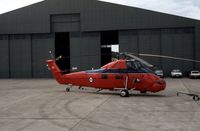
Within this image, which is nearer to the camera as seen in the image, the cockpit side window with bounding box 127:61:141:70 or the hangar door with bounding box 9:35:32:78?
the cockpit side window with bounding box 127:61:141:70

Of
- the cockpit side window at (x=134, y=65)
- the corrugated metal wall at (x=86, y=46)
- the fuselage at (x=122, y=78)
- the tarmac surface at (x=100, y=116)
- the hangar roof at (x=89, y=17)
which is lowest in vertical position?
the tarmac surface at (x=100, y=116)

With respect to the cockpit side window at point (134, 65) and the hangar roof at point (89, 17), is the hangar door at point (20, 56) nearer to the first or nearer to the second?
the hangar roof at point (89, 17)

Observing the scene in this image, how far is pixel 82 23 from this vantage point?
5022 cm

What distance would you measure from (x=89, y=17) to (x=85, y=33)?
2.49 m

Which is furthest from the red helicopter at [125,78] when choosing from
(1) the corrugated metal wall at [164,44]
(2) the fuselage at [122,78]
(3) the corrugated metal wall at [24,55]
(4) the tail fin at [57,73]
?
(3) the corrugated metal wall at [24,55]

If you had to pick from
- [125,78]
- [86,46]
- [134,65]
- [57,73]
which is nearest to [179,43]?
[86,46]

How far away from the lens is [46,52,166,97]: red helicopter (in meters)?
19.7

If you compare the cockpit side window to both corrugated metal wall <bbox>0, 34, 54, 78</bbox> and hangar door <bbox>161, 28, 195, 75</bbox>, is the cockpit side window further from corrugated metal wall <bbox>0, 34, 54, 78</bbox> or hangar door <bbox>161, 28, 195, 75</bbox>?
corrugated metal wall <bbox>0, 34, 54, 78</bbox>

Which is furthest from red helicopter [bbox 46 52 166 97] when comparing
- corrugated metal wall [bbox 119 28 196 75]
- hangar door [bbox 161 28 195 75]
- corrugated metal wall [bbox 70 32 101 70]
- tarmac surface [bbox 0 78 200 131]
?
hangar door [bbox 161 28 195 75]

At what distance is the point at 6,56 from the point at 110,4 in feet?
59.8

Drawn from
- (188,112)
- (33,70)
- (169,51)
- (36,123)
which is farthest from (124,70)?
(33,70)

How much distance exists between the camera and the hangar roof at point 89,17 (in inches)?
1914

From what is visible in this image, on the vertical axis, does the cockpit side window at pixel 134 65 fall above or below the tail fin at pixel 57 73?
above

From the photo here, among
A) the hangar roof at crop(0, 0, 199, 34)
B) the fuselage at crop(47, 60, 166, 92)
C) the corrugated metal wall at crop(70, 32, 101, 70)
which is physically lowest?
the fuselage at crop(47, 60, 166, 92)
